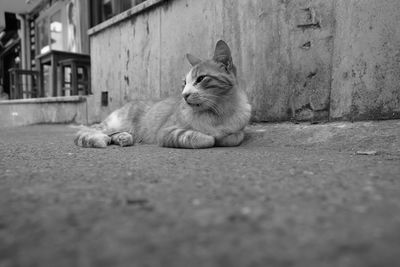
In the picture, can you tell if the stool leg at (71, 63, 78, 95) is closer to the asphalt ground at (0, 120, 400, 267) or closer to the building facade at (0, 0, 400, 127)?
the building facade at (0, 0, 400, 127)

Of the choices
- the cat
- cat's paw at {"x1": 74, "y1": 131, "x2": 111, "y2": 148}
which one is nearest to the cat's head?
the cat

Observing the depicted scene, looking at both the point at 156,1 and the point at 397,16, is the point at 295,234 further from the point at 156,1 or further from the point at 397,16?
the point at 156,1

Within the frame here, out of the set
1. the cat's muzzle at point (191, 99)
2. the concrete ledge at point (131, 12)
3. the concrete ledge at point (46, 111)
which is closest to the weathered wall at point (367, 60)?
the cat's muzzle at point (191, 99)

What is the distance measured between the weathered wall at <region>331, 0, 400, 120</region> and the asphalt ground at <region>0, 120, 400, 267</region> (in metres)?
0.81

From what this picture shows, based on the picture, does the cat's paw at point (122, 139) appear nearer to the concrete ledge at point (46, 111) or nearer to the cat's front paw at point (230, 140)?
the cat's front paw at point (230, 140)

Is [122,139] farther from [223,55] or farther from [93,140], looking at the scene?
[223,55]

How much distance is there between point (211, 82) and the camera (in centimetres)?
221

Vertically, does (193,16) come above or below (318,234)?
above

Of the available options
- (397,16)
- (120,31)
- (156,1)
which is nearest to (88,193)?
(397,16)

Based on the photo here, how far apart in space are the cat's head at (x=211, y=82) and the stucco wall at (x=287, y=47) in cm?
41

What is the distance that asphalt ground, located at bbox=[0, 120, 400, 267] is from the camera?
536mm

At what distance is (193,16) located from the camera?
3.10m

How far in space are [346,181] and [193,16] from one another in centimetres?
255

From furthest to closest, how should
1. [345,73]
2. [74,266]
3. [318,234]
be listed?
[345,73] < [318,234] < [74,266]
